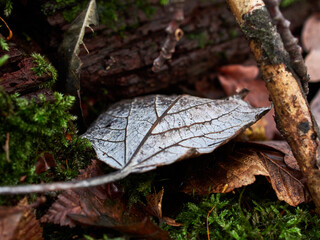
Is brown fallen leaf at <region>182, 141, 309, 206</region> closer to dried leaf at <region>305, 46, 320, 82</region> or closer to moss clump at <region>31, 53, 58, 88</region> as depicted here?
moss clump at <region>31, 53, 58, 88</region>

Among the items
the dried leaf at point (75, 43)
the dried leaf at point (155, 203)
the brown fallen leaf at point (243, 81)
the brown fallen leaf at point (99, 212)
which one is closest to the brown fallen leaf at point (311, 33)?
the brown fallen leaf at point (243, 81)

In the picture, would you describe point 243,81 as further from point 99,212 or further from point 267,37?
point 99,212

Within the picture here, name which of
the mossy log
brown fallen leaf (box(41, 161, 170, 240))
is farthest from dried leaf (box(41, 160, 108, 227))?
the mossy log

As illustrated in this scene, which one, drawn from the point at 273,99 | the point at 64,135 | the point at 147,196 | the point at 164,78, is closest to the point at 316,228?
the point at 273,99

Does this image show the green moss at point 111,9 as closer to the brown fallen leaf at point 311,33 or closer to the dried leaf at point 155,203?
the dried leaf at point 155,203

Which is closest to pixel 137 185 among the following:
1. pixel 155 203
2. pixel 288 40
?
pixel 155 203

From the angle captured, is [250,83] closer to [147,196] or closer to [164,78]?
[164,78]
